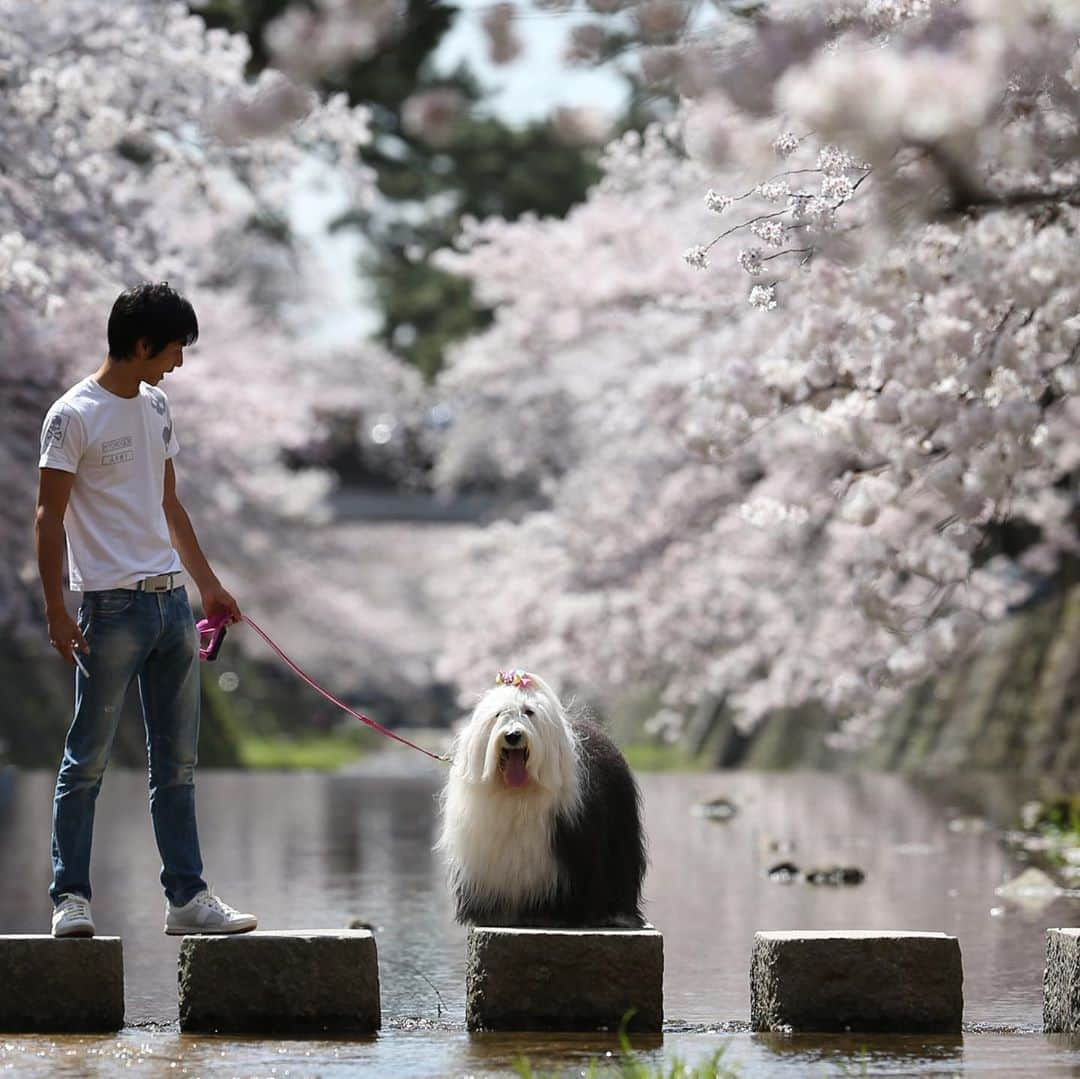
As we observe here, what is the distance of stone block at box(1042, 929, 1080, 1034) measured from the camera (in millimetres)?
6926

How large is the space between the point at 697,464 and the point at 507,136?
1588 centimetres

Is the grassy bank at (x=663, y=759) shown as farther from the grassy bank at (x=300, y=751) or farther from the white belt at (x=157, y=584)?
the white belt at (x=157, y=584)

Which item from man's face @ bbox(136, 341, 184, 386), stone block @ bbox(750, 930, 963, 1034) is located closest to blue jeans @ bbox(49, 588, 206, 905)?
man's face @ bbox(136, 341, 184, 386)

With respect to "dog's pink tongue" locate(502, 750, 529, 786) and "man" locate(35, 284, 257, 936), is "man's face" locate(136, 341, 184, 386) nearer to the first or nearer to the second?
"man" locate(35, 284, 257, 936)

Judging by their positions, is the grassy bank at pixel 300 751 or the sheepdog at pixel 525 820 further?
the grassy bank at pixel 300 751

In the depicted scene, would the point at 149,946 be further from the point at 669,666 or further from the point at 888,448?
the point at 669,666

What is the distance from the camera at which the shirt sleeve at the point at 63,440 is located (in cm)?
683

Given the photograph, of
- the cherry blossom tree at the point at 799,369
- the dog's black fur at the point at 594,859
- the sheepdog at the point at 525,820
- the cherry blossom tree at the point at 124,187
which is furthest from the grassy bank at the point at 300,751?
the sheepdog at the point at 525,820

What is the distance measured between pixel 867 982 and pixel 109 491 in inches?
113

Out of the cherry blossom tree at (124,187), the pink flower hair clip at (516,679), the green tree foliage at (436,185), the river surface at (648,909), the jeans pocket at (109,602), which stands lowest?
the river surface at (648,909)

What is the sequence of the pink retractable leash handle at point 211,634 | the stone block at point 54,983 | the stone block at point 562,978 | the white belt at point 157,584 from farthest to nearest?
1. the pink retractable leash handle at point 211,634
2. the white belt at point 157,584
3. the stone block at point 562,978
4. the stone block at point 54,983

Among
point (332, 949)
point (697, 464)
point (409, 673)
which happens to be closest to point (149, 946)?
point (332, 949)

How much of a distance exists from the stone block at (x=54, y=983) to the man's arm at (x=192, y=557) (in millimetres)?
1174

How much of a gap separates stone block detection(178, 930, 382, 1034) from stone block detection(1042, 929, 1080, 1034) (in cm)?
230
